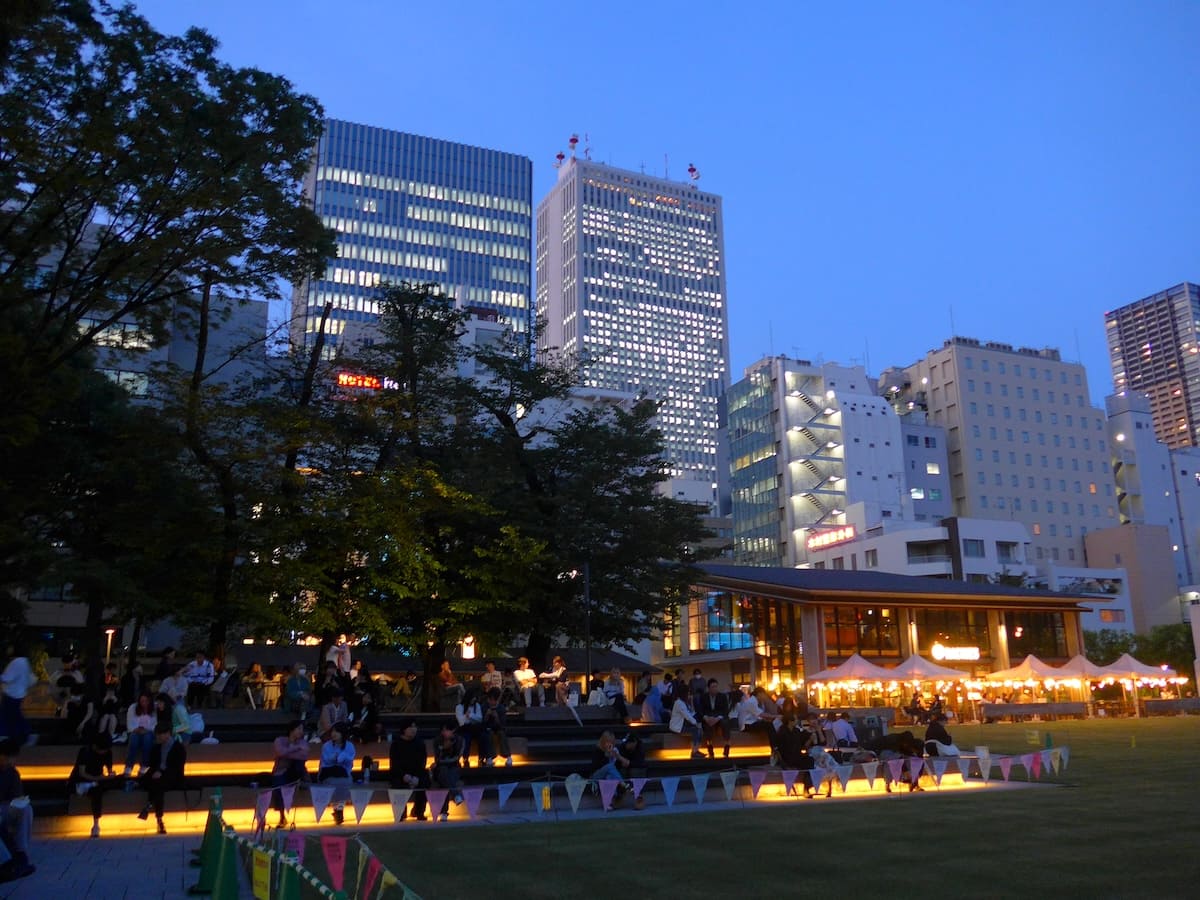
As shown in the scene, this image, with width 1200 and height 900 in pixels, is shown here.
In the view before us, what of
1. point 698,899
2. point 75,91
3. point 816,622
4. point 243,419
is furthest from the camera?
point 816,622

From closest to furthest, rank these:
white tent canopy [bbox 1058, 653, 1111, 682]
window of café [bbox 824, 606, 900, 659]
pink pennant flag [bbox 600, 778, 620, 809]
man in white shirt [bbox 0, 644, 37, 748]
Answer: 1. man in white shirt [bbox 0, 644, 37, 748]
2. pink pennant flag [bbox 600, 778, 620, 809]
3. white tent canopy [bbox 1058, 653, 1111, 682]
4. window of café [bbox 824, 606, 900, 659]

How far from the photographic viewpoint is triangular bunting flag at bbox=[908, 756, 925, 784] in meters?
19.2

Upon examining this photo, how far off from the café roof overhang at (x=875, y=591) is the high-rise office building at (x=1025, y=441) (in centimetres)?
5566

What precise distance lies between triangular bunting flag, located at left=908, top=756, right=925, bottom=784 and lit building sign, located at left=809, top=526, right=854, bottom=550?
3190 inches

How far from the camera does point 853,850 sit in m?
12.0

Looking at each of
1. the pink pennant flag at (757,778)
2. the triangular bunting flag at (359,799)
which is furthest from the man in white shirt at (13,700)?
the pink pennant flag at (757,778)

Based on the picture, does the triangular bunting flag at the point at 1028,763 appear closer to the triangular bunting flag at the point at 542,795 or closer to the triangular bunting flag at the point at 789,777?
the triangular bunting flag at the point at 789,777

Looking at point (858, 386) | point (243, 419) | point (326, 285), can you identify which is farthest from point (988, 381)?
point (243, 419)

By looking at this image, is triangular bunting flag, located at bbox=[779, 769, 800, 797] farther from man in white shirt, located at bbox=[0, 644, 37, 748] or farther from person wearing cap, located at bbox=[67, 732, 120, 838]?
man in white shirt, located at bbox=[0, 644, 37, 748]

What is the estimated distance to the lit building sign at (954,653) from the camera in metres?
56.4

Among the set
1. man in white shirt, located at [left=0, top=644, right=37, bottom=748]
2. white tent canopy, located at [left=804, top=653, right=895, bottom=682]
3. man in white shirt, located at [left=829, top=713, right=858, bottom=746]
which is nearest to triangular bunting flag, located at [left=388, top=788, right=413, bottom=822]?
man in white shirt, located at [left=0, top=644, right=37, bottom=748]

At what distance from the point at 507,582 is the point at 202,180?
14003mm

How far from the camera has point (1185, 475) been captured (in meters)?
127

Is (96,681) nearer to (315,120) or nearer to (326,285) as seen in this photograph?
(315,120)
